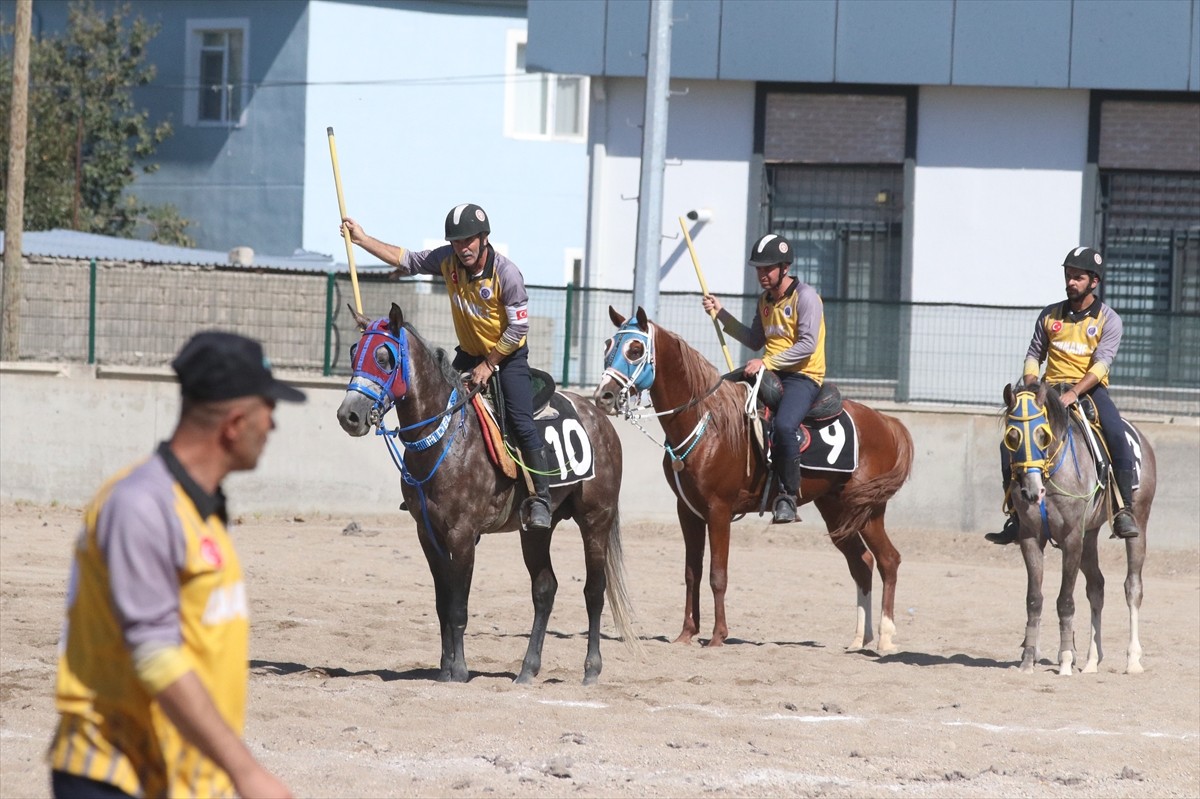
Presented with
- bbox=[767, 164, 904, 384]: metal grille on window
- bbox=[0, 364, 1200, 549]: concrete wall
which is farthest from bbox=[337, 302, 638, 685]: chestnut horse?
bbox=[767, 164, 904, 384]: metal grille on window

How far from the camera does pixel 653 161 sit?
1912cm

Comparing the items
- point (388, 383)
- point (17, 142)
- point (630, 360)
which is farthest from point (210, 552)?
point (17, 142)

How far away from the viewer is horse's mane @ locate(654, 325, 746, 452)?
39.7 feet

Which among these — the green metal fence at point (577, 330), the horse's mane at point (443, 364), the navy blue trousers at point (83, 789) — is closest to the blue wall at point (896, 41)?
the green metal fence at point (577, 330)

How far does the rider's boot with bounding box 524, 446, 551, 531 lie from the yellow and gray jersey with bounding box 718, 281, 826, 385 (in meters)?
2.84

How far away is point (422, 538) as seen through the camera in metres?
9.81

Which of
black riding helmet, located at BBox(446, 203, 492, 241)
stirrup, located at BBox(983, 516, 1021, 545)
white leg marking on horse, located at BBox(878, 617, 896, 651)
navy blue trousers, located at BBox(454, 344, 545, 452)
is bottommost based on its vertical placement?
white leg marking on horse, located at BBox(878, 617, 896, 651)

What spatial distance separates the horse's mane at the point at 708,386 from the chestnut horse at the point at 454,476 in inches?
68.4

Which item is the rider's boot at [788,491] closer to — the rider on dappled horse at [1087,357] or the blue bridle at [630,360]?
the blue bridle at [630,360]

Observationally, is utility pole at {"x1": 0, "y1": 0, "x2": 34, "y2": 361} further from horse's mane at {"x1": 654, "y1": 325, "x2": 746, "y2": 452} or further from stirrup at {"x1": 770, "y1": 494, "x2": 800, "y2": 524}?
stirrup at {"x1": 770, "y1": 494, "x2": 800, "y2": 524}

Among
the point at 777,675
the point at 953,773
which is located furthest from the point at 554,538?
the point at 953,773

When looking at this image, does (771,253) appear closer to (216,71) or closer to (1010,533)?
(1010,533)

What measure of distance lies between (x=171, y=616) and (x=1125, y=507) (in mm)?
9470

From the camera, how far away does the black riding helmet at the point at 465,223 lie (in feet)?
30.7
